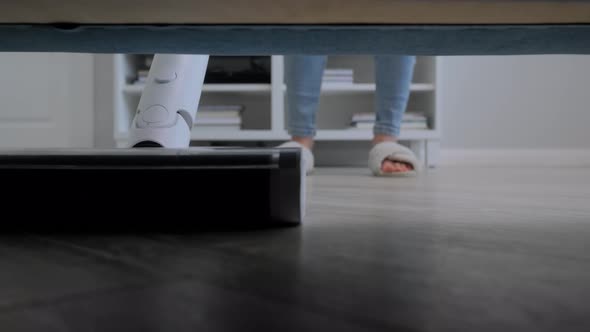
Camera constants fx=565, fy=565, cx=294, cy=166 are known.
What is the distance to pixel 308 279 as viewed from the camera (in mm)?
325

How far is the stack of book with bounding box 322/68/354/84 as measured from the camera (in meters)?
2.86

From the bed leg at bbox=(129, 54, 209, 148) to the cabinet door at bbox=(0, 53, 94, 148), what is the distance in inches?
103

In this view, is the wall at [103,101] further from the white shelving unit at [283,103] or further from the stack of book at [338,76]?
the stack of book at [338,76]

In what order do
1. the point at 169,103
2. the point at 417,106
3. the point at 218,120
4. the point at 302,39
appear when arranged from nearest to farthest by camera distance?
1. the point at 302,39
2. the point at 169,103
3. the point at 218,120
4. the point at 417,106

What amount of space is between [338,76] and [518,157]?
1166 mm

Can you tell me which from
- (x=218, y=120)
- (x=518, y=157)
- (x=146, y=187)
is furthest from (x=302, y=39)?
(x=518, y=157)

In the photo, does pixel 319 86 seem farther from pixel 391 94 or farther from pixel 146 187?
pixel 146 187

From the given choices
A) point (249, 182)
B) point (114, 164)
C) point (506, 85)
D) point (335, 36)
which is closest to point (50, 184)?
point (114, 164)

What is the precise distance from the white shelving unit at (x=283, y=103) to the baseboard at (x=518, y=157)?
1.10ft

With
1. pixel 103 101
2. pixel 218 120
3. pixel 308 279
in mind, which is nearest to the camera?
pixel 308 279

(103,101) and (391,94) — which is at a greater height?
(103,101)

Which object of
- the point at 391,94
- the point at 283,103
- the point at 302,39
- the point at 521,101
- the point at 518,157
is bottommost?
the point at 302,39

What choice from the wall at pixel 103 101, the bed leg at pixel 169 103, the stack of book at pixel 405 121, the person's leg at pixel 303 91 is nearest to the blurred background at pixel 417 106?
the wall at pixel 103 101

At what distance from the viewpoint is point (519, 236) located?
50 cm
